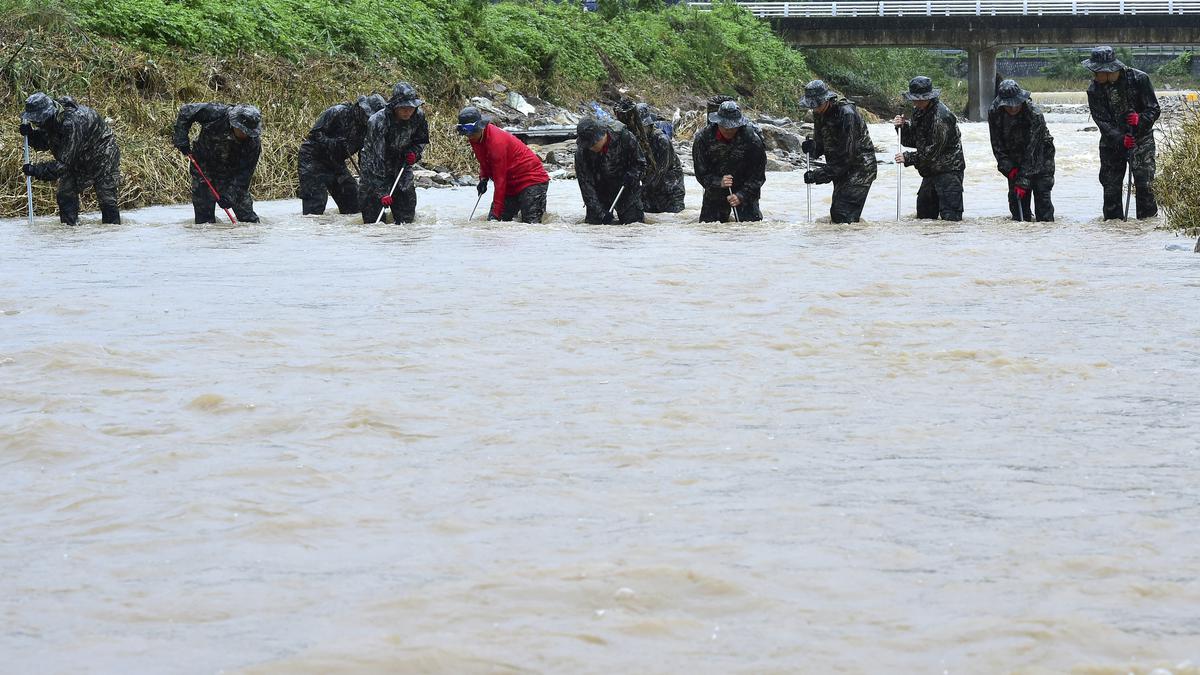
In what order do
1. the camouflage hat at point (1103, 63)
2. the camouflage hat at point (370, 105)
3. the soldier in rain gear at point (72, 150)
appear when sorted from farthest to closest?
1. the camouflage hat at point (370, 105)
2. the soldier in rain gear at point (72, 150)
3. the camouflage hat at point (1103, 63)

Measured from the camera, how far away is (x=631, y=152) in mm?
14531

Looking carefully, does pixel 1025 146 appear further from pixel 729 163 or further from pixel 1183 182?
pixel 729 163

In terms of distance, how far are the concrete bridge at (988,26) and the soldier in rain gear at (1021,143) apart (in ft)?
103

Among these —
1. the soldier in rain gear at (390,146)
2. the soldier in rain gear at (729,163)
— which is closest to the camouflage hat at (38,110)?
the soldier in rain gear at (390,146)

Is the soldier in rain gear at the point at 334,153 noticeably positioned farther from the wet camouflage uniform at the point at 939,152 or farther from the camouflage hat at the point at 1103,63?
the camouflage hat at the point at 1103,63

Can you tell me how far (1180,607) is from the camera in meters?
3.52

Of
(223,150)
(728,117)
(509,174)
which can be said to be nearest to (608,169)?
(509,174)

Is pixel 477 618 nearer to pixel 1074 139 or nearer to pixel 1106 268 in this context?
pixel 1106 268

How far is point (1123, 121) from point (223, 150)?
8078 millimetres

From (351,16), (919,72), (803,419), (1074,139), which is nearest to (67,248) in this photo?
(803,419)

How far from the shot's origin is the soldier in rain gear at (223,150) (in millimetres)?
14570

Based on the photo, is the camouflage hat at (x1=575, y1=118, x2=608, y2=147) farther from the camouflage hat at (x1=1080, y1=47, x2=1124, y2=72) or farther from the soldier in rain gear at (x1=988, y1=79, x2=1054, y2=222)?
the camouflage hat at (x1=1080, y1=47, x2=1124, y2=72)

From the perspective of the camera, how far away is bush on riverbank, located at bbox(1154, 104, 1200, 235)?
42.2ft

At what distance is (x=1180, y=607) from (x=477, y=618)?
155 cm
